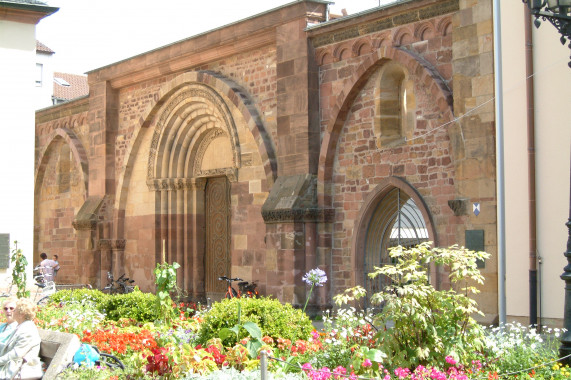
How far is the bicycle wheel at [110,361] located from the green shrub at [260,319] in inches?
42.3

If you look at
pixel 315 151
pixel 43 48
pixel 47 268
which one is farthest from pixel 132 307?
pixel 43 48

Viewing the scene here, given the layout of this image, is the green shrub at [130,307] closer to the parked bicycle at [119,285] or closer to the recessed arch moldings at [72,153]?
the parked bicycle at [119,285]

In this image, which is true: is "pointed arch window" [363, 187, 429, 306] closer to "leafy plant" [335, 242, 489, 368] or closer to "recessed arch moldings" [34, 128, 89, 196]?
"leafy plant" [335, 242, 489, 368]

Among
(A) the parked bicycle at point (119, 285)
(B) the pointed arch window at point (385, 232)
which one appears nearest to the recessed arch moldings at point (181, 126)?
(A) the parked bicycle at point (119, 285)

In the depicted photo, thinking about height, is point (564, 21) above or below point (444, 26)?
below

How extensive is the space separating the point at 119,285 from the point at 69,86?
30.8 m

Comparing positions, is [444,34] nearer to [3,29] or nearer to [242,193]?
[242,193]

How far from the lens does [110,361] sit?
10086 millimetres

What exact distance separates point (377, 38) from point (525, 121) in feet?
13.9

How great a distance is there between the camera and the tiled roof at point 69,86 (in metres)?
50.3

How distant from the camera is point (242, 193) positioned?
20.0 metres

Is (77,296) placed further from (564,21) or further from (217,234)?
(564,21)

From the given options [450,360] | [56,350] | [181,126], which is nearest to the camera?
[450,360]

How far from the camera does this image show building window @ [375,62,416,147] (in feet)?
53.5
